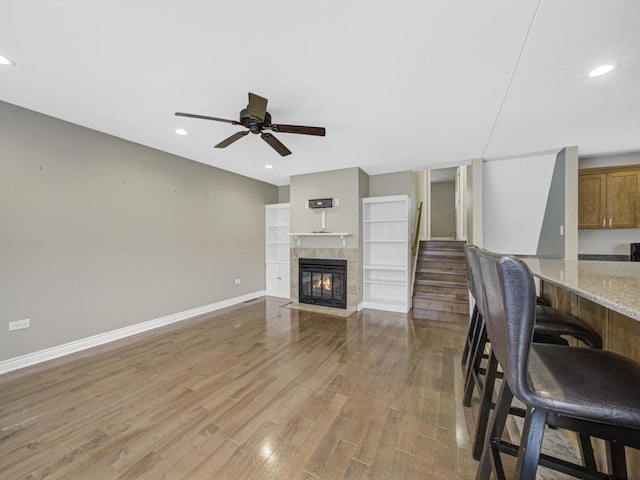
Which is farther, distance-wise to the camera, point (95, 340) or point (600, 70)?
point (95, 340)

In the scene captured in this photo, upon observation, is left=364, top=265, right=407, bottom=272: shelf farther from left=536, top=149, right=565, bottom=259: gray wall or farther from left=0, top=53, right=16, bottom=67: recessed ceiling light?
left=0, top=53, right=16, bottom=67: recessed ceiling light

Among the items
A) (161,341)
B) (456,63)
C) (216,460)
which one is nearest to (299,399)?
(216,460)

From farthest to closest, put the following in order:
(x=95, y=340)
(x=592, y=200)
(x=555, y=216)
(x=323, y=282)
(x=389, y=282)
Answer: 1. (x=323, y=282)
2. (x=389, y=282)
3. (x=592, y=200)
4. (x=555, y=216)
5. (x=95, y=340)

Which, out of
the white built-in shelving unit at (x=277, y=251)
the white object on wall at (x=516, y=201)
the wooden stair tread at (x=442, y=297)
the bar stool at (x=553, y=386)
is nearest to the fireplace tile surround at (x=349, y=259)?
the white built-in shelving unit at (x=277, y=251)

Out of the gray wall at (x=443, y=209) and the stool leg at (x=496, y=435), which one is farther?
the gray wall at (x=443, y=209)

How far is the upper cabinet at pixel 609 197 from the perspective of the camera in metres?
3.65

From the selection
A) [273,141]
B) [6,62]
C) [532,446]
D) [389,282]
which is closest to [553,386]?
[532,446]

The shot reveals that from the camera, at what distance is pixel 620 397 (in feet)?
2.39

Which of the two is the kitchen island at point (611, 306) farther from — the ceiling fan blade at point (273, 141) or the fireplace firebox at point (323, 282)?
the fireplace firebox at point (323, 282)

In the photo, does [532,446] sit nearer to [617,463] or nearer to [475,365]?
[617,463]

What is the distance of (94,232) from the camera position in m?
3.11

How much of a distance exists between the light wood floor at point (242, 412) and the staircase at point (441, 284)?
4.49 feet

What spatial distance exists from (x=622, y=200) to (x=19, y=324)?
7.66 metres

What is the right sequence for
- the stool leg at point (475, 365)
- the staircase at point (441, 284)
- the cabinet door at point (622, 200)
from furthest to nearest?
1. the staircase at point (441, 284)
2. the cabinet door at point (622, 200)
3. the stool leg at point (475, 365)
